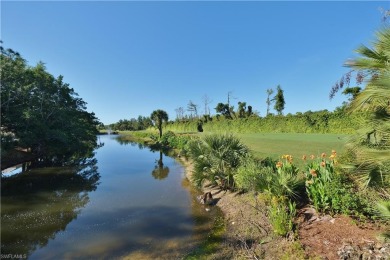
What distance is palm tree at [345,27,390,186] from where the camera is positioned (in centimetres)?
324

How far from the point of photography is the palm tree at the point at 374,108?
3236mm

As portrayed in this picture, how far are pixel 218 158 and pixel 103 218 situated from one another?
457cm

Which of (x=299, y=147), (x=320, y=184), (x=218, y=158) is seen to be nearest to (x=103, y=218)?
(x=218, y=158)

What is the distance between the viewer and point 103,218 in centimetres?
824

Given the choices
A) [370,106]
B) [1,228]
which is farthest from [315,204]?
[1,228]

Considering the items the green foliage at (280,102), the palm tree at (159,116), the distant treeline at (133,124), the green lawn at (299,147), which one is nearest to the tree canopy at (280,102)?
the green foliage at (280,102)

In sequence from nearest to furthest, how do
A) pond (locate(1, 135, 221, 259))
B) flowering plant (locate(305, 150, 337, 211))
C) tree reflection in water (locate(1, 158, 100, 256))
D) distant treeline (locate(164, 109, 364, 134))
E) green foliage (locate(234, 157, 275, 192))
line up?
flowering plant (locate(305, 150, 337, 211)) → pond (locate(1, 135, 221, 259)) → green foliage (locate(234, 157, 275, 192)) → tree reflection in water (locate(1, 158, 100, 256)) → distant treeline (locate(164, 109, 364, 134))

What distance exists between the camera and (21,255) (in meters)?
5.95

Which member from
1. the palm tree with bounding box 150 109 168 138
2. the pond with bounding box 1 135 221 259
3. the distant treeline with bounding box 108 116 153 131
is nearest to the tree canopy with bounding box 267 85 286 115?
the palm tree with bounding box 150 109 168 138

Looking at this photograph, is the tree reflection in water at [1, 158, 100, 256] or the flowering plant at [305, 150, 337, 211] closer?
the flowering plant at [305, 150, 337, 211]

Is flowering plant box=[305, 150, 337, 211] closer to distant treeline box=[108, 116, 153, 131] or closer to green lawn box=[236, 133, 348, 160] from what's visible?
green lawn box=[236, 133, 348, 160]

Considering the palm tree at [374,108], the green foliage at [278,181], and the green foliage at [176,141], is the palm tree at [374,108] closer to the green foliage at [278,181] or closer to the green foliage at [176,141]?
the green foliage at [278,181]

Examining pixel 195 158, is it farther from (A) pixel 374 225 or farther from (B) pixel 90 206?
(A) pixel 374 225

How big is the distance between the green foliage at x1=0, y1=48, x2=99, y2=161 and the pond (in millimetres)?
5555
